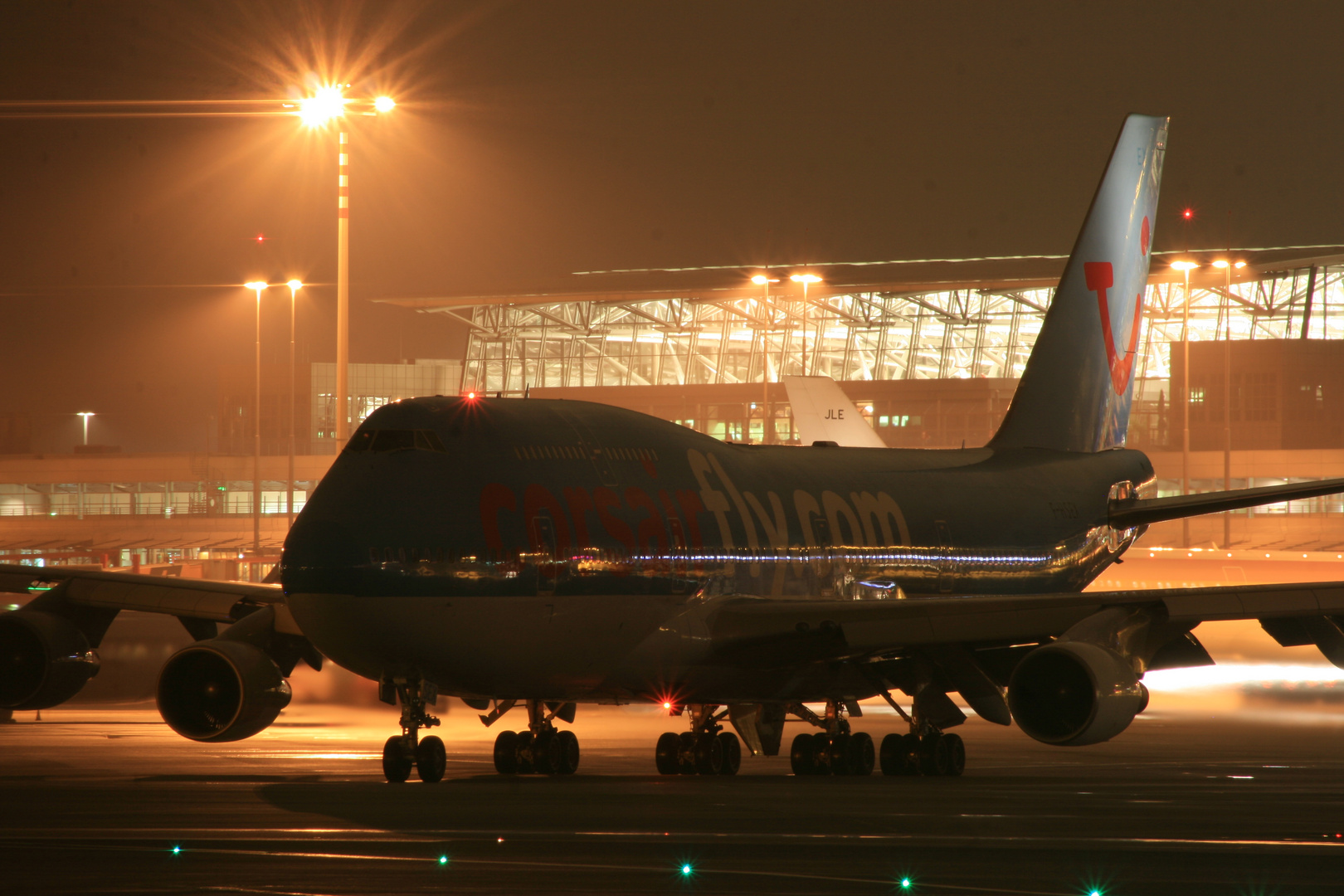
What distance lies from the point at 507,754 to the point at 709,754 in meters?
2.72

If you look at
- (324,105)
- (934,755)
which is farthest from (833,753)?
(324,105)

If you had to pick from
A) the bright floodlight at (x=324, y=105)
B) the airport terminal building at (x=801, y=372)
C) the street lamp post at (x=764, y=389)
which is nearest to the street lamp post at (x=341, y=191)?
the bright floodlight at (x=324, y=105)

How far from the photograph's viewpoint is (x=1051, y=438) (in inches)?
1204

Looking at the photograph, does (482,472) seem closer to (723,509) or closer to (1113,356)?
(723,509)

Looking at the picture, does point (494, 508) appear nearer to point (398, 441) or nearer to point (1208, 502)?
point (398, 441)

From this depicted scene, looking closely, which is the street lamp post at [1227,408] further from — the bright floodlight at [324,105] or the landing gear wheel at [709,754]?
the landing gear wheel at [709,754]

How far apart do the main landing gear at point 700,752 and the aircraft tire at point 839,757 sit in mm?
1255

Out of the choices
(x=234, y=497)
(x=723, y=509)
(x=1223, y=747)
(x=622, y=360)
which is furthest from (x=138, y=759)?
(x=622, y=360)

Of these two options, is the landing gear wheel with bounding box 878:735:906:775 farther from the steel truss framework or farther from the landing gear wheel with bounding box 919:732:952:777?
the steel truss framework

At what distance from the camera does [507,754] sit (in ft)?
68.5

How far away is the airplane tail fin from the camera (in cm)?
3053

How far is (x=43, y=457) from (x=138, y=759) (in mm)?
101575

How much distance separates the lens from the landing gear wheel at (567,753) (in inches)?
819

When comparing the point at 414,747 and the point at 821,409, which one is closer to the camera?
the point at 414,747
